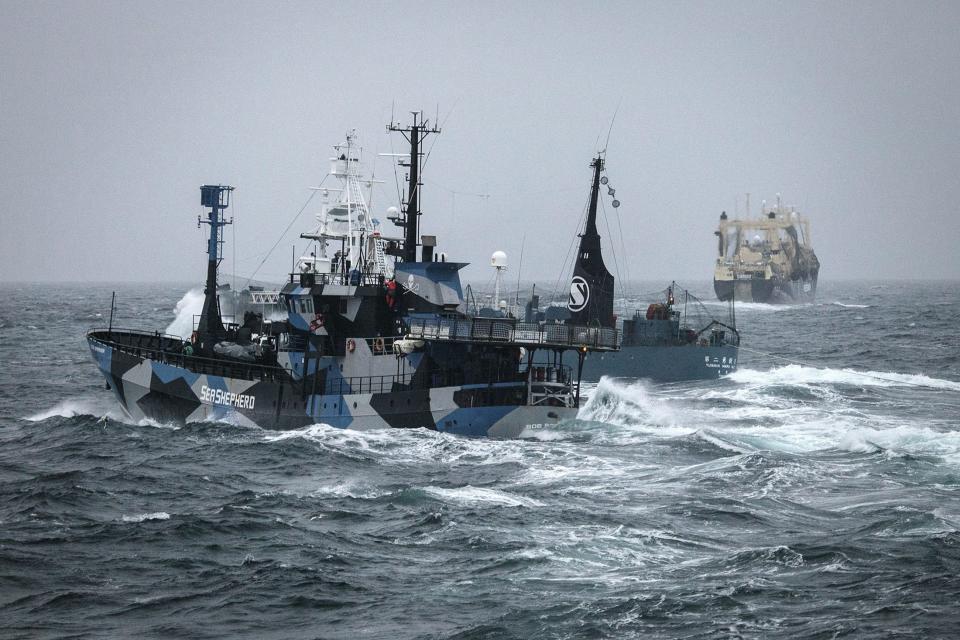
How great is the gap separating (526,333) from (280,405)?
8915 millimetres

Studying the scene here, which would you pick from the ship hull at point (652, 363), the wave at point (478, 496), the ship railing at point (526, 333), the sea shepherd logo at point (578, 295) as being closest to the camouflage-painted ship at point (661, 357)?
the ship hull at point (652, 363)

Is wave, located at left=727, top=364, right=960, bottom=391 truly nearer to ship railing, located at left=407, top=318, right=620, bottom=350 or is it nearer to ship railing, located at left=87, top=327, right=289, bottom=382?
ship railing, located at left=407, top=318, right=620, bottom=350

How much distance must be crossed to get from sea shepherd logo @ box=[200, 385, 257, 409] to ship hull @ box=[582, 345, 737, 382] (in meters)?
25.8

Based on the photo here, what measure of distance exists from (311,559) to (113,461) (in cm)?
1238

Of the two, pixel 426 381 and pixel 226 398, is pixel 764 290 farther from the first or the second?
pixel 226 398

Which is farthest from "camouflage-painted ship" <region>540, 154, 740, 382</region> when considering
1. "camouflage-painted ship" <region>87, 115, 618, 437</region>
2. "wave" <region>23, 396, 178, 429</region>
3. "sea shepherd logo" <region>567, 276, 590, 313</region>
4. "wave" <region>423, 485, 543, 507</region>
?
"wave" <region>423, 485, 543, 507</region>

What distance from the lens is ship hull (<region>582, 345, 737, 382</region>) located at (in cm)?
5909

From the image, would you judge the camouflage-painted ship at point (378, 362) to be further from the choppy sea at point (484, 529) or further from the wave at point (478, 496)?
the wave at point (478, 496)

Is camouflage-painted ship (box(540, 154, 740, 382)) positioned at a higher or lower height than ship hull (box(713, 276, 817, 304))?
lower

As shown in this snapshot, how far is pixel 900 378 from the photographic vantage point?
57.6 m

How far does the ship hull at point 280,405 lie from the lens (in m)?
35.1

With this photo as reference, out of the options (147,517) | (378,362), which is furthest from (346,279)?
(147,517)

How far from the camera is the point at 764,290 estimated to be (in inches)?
6806

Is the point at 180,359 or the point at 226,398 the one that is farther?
the point at 180,359
